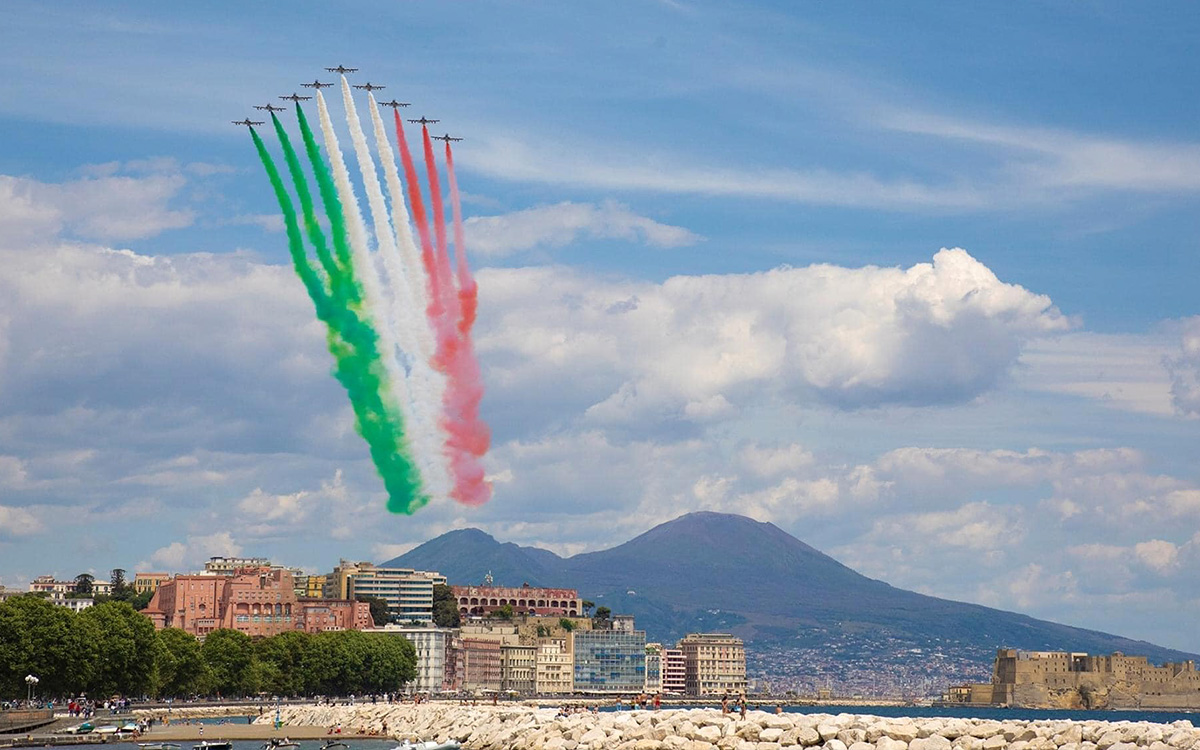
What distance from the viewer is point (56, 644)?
108 m

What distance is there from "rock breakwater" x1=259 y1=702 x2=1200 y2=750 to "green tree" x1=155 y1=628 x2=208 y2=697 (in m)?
52.1

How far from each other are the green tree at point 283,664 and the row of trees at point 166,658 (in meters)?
0.10

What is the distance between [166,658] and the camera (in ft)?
442

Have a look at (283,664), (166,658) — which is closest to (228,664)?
(283,664)

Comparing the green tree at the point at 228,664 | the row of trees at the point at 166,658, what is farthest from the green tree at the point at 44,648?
the green tree at the point at 228,664

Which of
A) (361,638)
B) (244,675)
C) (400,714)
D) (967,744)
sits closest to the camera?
(967,744)

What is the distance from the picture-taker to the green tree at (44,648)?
105 meters

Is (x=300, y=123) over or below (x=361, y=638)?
over

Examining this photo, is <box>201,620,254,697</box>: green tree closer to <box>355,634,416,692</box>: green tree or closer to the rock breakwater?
<box>355,634,416,692</box>: green tree

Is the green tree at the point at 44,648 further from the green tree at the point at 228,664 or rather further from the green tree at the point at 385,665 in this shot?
the green tree at the point at 385,665

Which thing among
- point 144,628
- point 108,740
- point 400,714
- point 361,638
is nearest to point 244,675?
point 361,638

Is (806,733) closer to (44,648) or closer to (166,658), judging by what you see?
(44,648)

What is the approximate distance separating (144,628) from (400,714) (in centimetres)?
2147

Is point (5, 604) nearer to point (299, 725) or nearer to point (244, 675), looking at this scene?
point (299, 725)
